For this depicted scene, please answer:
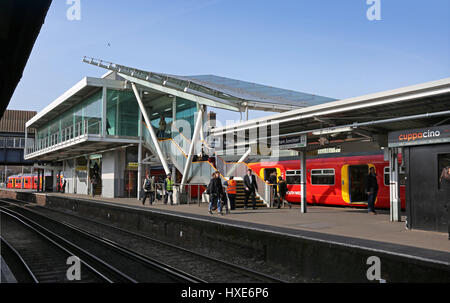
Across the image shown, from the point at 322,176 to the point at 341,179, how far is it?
1.25 m

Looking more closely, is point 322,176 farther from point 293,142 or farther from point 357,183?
point 293,142

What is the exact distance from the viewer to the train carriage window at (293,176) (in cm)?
2054

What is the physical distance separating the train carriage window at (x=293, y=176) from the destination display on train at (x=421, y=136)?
10.3m

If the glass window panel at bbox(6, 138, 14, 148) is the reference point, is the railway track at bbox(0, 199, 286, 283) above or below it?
below

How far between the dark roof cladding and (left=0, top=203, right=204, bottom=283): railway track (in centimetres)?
3994

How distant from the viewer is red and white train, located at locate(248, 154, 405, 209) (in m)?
16.9

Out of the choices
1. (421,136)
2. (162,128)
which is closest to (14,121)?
(162,128)

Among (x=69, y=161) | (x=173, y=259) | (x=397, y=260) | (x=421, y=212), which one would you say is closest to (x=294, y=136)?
(x=421, y=212)

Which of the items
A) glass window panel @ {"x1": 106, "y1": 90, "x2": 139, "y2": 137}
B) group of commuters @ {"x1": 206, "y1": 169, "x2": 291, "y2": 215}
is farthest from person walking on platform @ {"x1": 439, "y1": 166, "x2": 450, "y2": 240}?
glass window panel @ {"x1": 106, "y1": 90, "x2": 139, "y2": 137}

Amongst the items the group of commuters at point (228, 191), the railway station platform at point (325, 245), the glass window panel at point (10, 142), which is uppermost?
the glass window panel at point (10, 142)

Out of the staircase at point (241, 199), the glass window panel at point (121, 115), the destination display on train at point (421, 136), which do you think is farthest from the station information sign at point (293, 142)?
the glass window panel at point (121, 115)

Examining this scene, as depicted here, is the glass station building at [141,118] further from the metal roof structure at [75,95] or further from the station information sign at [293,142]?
the station information sign at [293,142]

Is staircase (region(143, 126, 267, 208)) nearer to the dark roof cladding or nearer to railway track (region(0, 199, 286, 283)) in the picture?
railway track (region(0, 199, 286, 283))

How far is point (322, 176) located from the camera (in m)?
19.4
